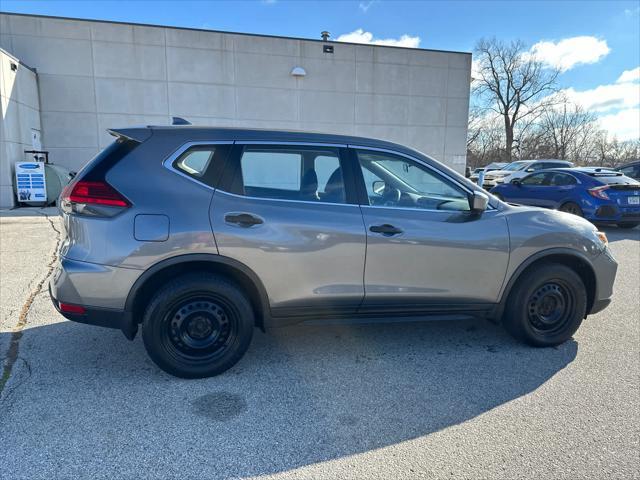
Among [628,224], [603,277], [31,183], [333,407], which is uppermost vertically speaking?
[31,183]

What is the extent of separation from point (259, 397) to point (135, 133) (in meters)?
2.11

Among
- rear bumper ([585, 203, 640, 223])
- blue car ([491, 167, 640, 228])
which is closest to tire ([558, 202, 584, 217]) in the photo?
blue car ([491, 167, 640, 228])

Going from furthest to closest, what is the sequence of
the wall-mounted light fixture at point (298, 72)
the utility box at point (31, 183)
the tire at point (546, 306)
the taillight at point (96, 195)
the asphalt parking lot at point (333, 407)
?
the wall-mounted light fixture at point (298, 72) < the utility box at point (31, 183) < the tire at point (546, 306) < the taillight at point (96, 195) < the asphalt parking lot at point (333, 407)

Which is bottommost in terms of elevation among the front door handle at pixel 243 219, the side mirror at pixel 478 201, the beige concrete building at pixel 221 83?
the front door handle at pixel 243 219

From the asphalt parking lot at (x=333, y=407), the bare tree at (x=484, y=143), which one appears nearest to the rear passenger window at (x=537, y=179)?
the asphalt parking lot at (x=333, y=407)

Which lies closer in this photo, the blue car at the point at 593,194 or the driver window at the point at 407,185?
the driver window at the point at 407,185

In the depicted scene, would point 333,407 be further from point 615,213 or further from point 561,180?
point 561,180

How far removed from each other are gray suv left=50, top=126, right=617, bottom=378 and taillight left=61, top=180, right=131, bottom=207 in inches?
0.5

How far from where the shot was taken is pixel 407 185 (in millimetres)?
→ 3676

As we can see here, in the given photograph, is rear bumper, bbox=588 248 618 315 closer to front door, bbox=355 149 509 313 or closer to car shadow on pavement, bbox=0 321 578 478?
car shadow on pavement, bbox=0 321 578 478

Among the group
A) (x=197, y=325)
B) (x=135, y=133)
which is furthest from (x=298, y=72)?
(x=197, y=325)

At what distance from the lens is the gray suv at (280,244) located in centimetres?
303

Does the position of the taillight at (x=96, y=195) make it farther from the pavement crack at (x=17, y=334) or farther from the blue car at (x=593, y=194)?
the blue car at (x=593, y=194)

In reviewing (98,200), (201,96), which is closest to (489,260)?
(98,200)
